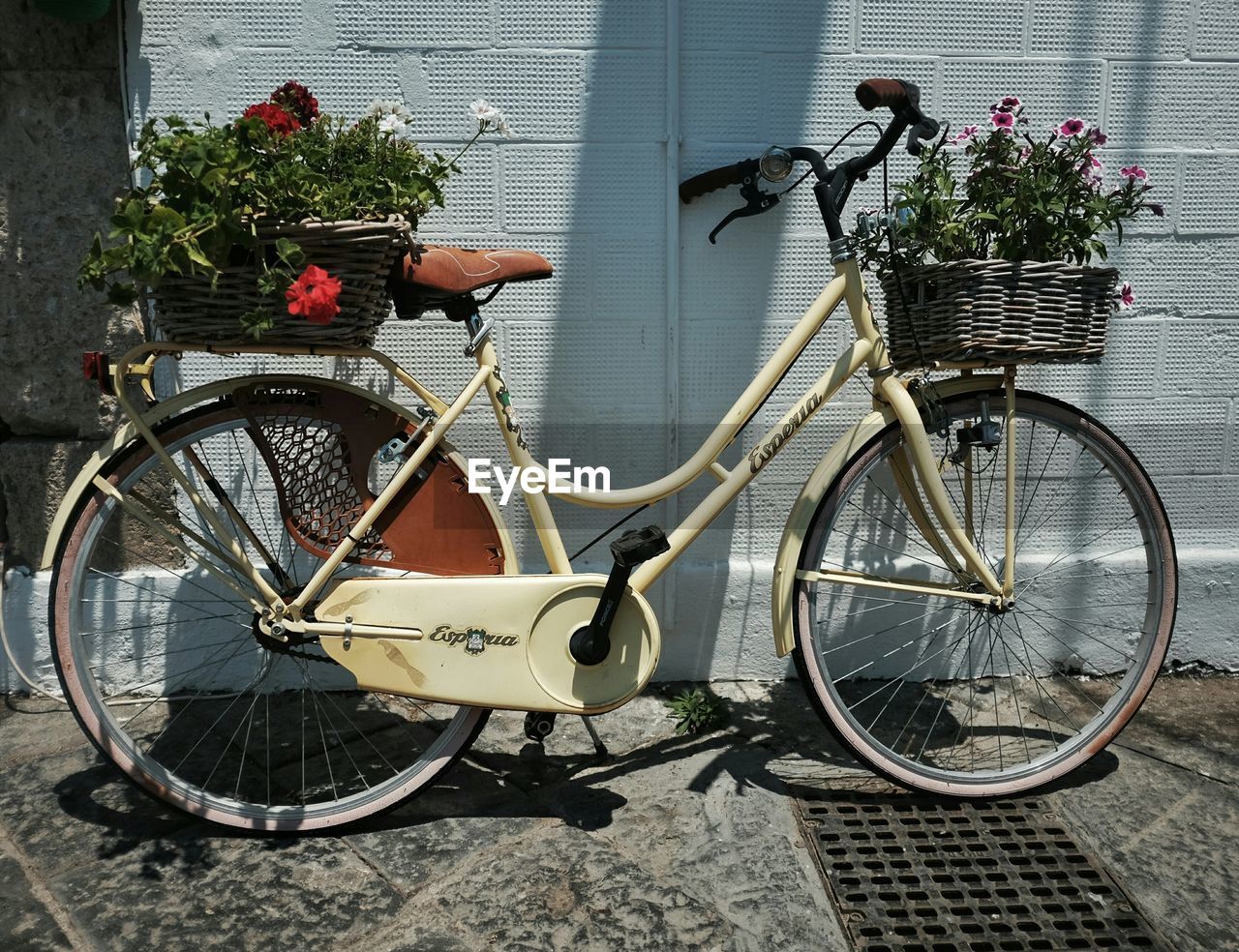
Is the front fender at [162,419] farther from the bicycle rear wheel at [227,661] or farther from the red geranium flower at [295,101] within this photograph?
the red geranium flower at [295,101]

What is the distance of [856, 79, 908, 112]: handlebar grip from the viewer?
253 cm

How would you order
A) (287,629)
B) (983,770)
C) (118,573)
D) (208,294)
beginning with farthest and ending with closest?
1. (118,573)
2. (983,770)
3. (287,629)
4. (208,294)

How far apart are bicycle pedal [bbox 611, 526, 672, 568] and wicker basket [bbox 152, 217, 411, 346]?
0.82 metres

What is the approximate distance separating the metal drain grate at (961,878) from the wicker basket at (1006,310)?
4.01 feet

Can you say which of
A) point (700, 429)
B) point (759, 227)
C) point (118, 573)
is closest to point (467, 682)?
point (700, 429)

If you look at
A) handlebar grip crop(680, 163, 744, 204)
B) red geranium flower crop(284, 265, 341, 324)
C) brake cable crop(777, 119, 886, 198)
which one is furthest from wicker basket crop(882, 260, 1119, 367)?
red geranium flower crop(284, 265, 341, 324)

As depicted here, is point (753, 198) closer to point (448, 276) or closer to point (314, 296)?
point (448, 276)

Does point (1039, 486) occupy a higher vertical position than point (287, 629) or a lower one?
higher

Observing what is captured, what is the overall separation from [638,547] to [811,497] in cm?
52

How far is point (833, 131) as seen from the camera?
10.8 feet

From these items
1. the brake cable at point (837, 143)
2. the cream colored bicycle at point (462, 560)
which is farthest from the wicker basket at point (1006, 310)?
the brake cable at point (837, 143)

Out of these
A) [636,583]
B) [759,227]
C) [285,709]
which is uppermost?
[759,227]

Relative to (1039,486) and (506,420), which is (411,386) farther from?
(1039,486)

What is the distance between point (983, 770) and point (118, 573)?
9.03ft
